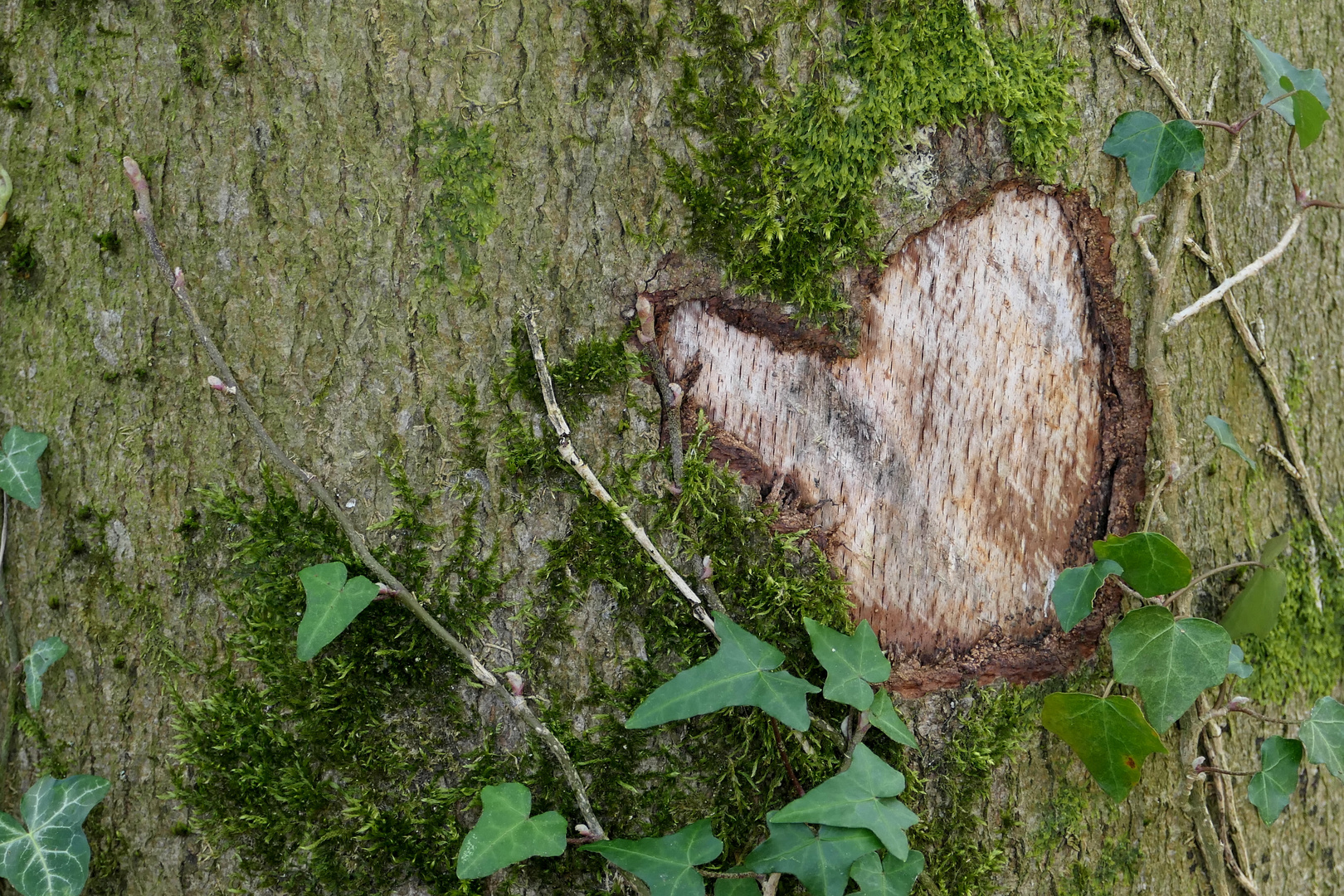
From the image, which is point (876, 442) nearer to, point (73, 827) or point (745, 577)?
point (745, 577)

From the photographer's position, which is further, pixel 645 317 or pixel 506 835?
pixel 645 317

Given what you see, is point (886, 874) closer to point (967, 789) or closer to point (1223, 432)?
point (967, 789)

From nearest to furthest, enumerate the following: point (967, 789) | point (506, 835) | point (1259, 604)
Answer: point (506, 835) < point (967, 789) < point (1259, 604)

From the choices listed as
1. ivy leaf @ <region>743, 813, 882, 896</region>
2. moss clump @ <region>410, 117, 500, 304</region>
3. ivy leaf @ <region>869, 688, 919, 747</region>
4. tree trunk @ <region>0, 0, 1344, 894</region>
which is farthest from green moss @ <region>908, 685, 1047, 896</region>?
moss clump @ <region>410, 117, 500, 304</region>

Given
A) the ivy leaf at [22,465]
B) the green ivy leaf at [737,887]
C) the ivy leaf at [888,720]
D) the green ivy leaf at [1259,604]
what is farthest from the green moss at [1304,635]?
the ivy leaf at [22,465]

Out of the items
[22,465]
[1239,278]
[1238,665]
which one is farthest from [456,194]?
[1238,665]

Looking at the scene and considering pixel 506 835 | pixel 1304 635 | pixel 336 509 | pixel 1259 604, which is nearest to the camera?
pixel 506 835

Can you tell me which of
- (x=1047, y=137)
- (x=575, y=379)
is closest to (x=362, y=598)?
(x=575, y=379)
